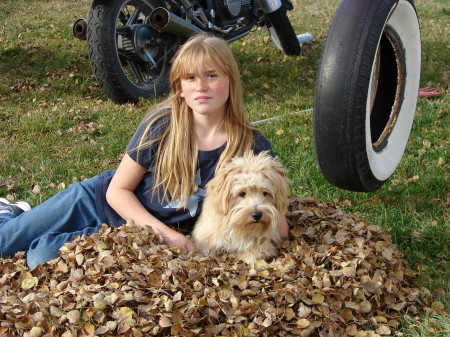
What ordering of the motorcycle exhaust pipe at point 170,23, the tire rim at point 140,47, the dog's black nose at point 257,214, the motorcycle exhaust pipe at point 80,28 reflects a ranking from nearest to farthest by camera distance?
the dog's black nose at point 257,214 → the motorcycle exhaust pipe at point 170,23 → the motorcycle exhaust pipe at point 80,28 → the tire rim at point 140,47

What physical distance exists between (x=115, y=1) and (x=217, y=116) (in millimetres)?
3637

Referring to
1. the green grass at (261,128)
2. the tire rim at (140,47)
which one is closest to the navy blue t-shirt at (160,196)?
→ the green grass at (261,128)

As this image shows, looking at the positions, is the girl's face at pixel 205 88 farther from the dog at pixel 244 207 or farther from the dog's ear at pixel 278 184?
the dog's ear at pixel 278 184

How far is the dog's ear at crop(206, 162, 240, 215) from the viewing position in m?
3.44

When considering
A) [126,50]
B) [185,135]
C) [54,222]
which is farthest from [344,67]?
[126,50]

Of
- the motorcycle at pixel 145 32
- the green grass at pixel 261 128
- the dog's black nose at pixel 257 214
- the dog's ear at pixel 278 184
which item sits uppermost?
the motorcycle at pixel 145 32

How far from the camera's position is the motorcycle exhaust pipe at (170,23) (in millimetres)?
6832

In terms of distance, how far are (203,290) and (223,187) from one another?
0.63 meters

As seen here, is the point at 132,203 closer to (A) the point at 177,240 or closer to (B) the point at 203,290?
(A) the point at 177,240

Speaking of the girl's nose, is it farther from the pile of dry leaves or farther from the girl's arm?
the pile of dry leaves

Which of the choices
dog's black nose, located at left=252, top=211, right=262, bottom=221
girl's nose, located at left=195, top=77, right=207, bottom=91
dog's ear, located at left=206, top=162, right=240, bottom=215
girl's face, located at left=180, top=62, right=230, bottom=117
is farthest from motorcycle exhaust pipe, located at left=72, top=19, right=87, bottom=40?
dog's black nose, located at left=252, top=211, right=262, bottom=221

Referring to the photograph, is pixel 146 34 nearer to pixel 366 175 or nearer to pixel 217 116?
pixel 217 116

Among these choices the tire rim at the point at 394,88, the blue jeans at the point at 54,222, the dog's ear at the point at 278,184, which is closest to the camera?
the dog's ear at the point at 278,184

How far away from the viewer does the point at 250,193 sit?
3.46 m
